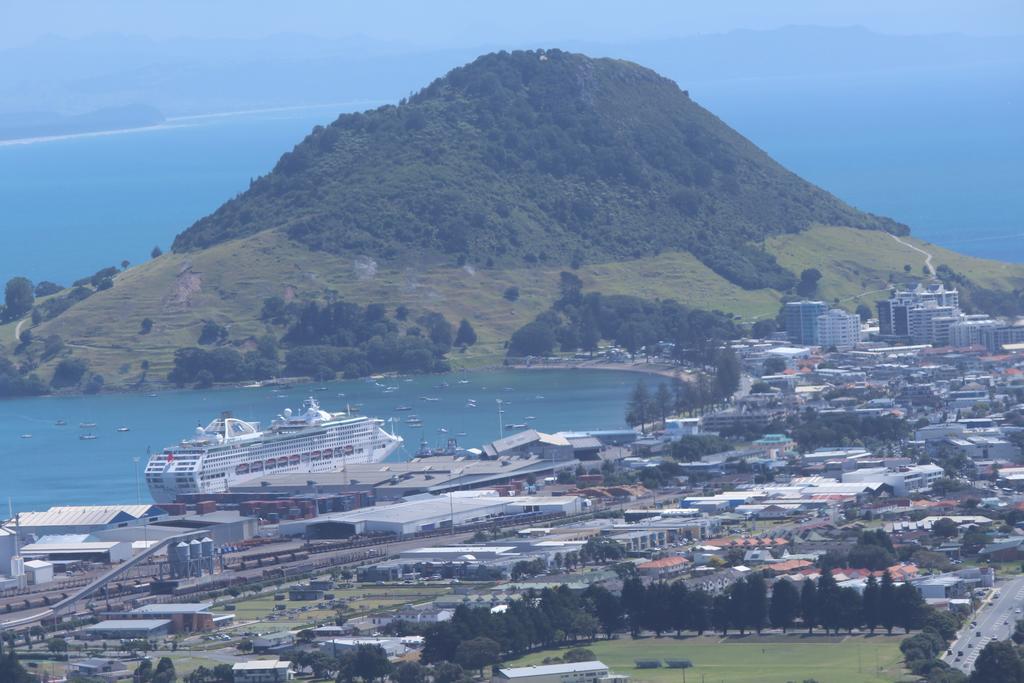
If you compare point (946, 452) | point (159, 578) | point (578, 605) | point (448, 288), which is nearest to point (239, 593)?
point (159, 578)

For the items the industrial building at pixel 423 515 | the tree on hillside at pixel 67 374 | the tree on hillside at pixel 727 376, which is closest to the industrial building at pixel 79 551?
the industrial building at pixel 423 515

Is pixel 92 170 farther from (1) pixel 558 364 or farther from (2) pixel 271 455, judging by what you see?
(2) pixel 271 455

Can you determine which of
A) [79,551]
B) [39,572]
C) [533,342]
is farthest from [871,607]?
[533,342]

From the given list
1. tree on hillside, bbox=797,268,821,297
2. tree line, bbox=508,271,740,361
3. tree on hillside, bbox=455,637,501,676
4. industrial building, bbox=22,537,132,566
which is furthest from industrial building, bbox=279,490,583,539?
tree on hillside, bbox=797,268,821,297

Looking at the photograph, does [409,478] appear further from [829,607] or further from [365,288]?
[365,288]

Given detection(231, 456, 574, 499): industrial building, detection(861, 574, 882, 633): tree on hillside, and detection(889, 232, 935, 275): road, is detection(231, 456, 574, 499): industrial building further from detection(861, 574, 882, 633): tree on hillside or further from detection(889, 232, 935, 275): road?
detection(889, 232, 935, 275): road

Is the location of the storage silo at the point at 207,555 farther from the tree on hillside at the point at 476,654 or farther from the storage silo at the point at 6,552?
the tree on hillside at the point at 476,654
